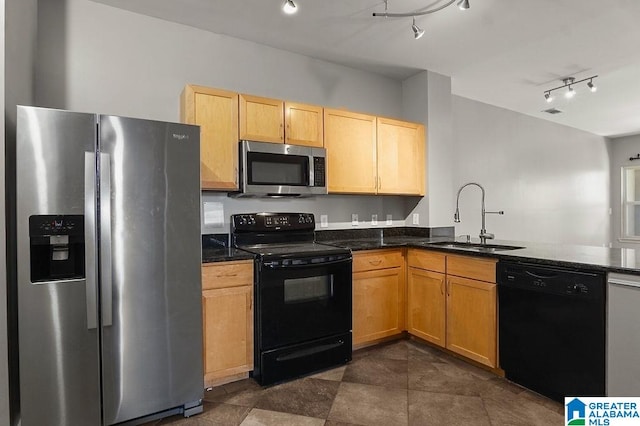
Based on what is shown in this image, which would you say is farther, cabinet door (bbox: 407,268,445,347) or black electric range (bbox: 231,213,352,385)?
cabinet door (bbox: 407,268,445,347)

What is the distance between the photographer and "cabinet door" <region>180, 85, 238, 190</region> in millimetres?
2609

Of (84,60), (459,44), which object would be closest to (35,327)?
(84,60)

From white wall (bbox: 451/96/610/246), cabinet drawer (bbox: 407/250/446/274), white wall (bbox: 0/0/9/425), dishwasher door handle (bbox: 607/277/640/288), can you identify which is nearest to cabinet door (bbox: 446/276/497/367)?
cabinet drawer (bbox: 407/250/446/274)

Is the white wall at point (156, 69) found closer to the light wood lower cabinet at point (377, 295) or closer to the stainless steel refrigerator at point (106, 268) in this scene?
the light wood lower cabinet at point (377, 295)

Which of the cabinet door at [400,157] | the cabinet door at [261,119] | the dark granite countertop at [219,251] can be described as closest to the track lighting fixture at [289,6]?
the cabinet door at [261,119]

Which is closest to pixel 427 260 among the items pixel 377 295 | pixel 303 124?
pixel 377 295

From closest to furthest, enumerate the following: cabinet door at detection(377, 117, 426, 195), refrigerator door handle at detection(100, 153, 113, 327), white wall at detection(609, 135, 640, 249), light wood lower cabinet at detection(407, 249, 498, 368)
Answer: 1. refrigerator door handle at detection(100, 153, 113, 327)
2. light wood lower cabinet at detection(407, 249, 498, 368)
3. cabinet door at detection(377, 117, 426, 195)
4. white wall at detection(609, 135, 640, 249)

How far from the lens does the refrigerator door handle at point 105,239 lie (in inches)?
73.5

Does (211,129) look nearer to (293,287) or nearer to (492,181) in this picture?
(293,287)

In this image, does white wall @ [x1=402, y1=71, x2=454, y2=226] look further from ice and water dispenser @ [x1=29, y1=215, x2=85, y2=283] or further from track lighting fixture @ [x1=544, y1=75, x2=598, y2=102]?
ice and water dispenser @ [x1=29, y1=215, x2=85, y2=283]

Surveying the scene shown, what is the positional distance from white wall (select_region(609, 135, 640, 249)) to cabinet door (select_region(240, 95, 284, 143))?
779 centimetres

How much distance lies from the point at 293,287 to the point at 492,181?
145 inches

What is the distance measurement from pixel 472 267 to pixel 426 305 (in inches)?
24.2

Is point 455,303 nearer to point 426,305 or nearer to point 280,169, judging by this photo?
point 426,305
